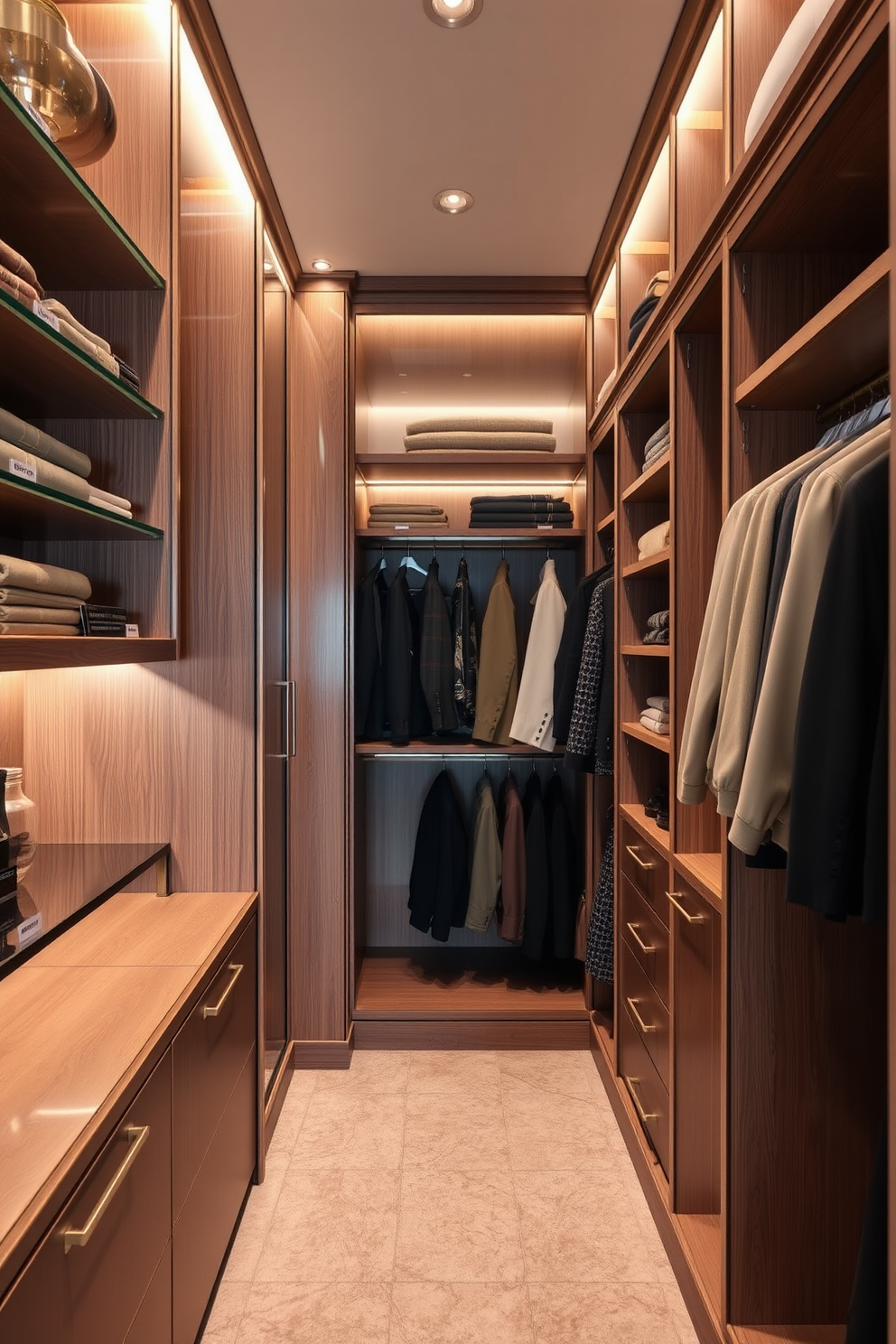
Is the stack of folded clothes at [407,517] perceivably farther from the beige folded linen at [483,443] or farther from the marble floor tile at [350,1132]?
the marble floor tile at [350,1132]

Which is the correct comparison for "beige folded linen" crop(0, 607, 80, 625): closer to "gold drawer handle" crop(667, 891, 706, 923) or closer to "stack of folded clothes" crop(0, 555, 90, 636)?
"stack of folded clothes" crop(0, 555, 90, 636)

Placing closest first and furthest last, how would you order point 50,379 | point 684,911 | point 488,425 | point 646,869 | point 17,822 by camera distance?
point 50,379, point 17,822, point 684,911, point 646,869, point 488,425

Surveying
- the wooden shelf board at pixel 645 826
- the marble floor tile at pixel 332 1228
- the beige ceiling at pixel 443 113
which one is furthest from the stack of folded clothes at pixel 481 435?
the marble floor tile at pixel 332 1228

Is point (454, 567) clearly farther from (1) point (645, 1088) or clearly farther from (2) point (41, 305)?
(2) point (41, 305)

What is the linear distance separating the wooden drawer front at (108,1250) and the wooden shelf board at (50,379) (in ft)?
3.76

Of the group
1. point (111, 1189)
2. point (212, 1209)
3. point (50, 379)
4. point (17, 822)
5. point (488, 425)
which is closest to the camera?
point (111, 1189)

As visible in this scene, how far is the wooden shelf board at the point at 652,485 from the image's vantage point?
6.59 ft

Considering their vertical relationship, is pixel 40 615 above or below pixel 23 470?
below

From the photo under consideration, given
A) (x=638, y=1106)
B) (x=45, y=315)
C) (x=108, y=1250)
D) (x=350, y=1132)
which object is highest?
(x=45, y=315)

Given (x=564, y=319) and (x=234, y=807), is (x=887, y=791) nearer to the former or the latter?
(x=234, y=807)

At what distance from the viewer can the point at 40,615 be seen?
4.41 feet

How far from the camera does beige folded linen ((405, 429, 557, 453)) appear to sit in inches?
119

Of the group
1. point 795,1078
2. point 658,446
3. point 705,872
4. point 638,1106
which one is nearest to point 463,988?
point 638,1106

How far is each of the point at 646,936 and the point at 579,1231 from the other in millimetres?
700
